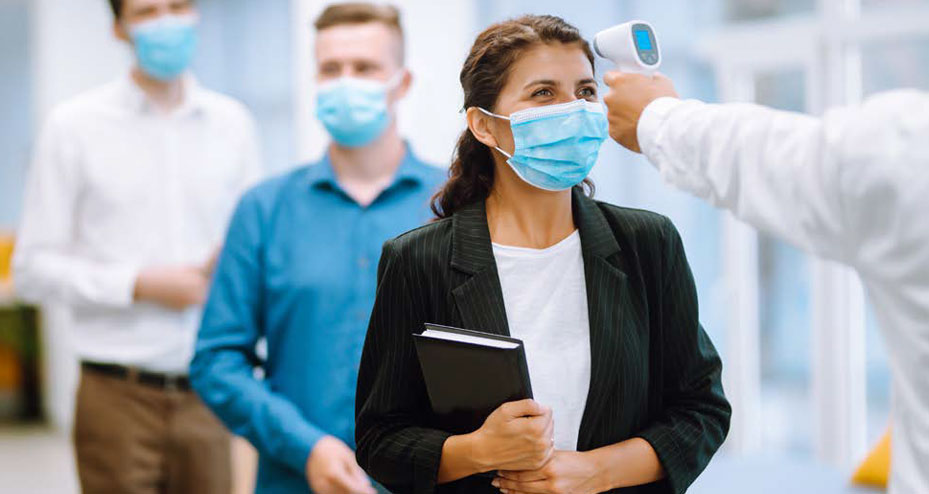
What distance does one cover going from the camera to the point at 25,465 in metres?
5.96

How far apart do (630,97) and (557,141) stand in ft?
0.45

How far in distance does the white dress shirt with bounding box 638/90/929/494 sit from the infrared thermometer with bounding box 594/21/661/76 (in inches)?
2.3

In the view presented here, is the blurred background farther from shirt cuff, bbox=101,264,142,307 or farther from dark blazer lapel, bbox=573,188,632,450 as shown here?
dark blazer lapel, bbox=573,188,632,450

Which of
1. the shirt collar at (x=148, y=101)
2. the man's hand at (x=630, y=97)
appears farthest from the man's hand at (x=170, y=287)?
the man's hand at (x=630, y=97)

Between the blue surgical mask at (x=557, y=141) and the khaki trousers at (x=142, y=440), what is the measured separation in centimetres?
158

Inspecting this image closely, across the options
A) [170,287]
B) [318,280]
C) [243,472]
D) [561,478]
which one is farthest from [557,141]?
[243,472]

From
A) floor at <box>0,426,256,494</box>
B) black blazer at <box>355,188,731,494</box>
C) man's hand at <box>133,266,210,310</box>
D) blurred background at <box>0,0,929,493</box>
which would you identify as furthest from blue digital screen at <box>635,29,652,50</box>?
floor at <box>0,426,256,494</box>

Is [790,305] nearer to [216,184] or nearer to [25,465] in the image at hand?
[216,184]

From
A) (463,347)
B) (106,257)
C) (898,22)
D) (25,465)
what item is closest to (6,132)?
(25,465)

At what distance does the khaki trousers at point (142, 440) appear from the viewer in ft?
8.25

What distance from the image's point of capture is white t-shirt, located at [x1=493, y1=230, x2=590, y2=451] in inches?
48.5

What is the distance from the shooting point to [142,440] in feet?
8.32

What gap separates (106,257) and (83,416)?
1.37 ft

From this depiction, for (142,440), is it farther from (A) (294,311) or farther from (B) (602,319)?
(B) (602,319)
